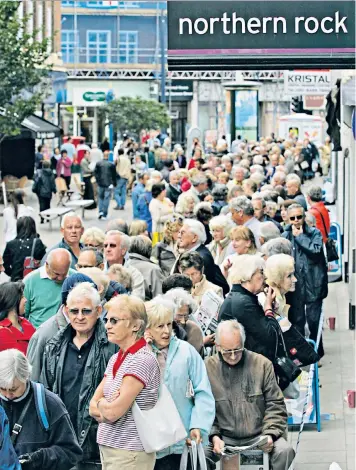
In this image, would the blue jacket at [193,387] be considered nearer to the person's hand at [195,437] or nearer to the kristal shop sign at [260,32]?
the person's hand at [195,437]

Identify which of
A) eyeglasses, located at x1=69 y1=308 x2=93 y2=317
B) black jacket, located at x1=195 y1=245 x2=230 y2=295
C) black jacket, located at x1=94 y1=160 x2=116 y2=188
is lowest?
black jacket, located at x1=195 y1=245 x2=230 y2=295

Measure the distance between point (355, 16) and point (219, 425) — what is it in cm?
384

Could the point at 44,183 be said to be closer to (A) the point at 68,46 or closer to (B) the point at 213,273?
(B) the point at 213,273

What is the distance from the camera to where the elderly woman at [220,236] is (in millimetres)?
13312

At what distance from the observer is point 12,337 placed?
8828mm

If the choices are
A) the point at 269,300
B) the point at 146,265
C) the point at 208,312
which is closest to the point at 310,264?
the point at 146,265

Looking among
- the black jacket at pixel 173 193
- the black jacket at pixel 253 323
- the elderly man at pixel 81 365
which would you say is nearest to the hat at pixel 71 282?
the elderly man at pixel 81 365

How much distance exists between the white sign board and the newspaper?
64.2ft

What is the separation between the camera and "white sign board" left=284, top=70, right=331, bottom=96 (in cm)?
2961

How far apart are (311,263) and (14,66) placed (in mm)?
22459

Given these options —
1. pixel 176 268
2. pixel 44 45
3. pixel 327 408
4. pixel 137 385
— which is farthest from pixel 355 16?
pixel 44 45

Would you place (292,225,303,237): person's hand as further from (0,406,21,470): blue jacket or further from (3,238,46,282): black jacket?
(0,406,21,470): blue jacket

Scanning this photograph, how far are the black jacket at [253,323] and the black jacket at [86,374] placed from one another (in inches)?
54.0

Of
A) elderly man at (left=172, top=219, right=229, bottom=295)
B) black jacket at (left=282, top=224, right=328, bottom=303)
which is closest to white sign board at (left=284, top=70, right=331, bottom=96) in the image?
black jacket at (left=282, top=224, right=328, bottom=303)
